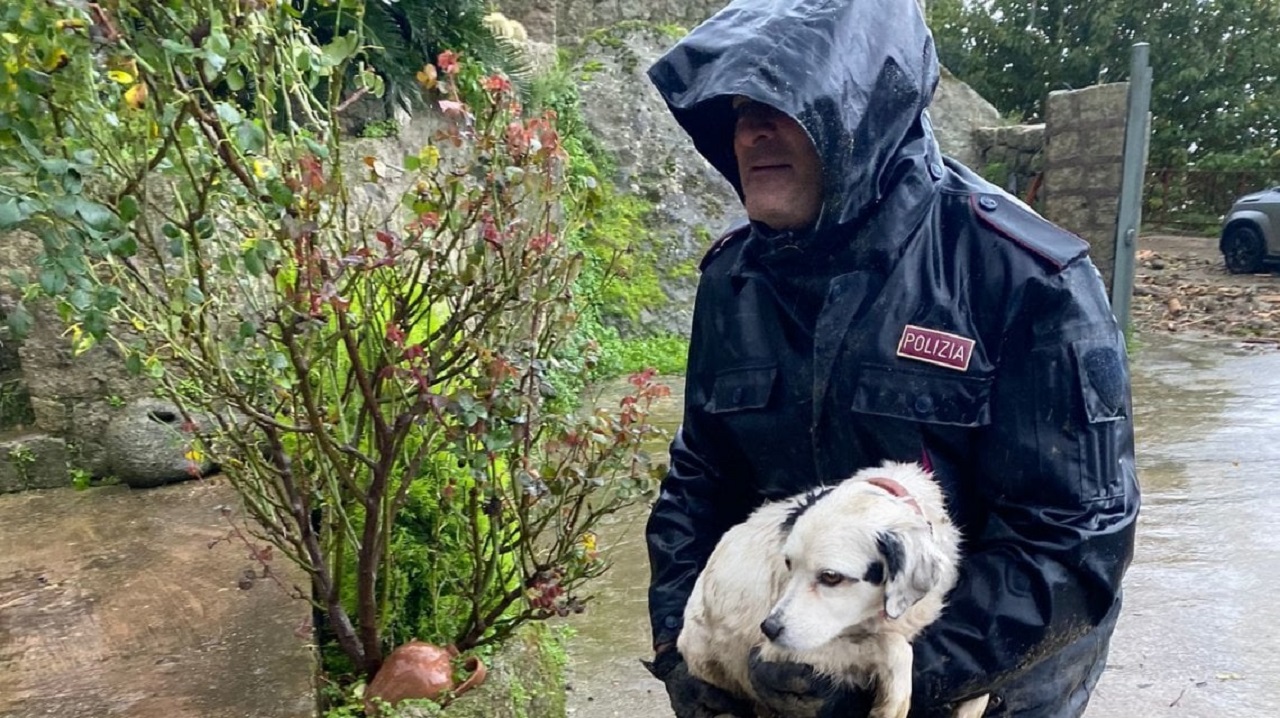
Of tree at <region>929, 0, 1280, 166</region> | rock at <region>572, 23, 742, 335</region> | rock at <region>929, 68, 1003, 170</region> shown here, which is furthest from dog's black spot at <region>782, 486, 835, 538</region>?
tree at <region>929, 0, 1280, 166</region>

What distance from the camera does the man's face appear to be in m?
1.30

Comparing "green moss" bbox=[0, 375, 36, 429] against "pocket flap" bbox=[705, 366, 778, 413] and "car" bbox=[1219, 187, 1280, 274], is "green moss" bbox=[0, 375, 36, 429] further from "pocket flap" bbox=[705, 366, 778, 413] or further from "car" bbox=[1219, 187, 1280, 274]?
"car" bbox=[1219, 187, 1280, 274]

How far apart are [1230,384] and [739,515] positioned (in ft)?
23.3

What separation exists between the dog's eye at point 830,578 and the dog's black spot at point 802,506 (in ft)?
0.34

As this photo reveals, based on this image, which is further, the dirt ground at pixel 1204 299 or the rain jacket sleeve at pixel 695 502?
the dirt ground at pixel 1204 299

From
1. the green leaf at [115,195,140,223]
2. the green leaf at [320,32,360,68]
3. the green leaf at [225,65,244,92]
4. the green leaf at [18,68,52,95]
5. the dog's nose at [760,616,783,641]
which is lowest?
the dog's nose at [760,616,783,641]

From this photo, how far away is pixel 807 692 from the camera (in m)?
1.24

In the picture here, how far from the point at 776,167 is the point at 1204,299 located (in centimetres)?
1133

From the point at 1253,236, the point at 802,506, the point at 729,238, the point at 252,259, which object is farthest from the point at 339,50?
the point at 1253,236

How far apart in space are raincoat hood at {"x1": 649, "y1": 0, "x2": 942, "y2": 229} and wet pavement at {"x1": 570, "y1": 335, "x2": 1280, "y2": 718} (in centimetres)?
255

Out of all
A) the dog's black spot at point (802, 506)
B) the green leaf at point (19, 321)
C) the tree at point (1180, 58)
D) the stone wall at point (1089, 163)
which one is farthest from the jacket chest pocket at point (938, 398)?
the tree at point (1180, 58)

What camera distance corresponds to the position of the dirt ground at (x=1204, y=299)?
9609 millimetres

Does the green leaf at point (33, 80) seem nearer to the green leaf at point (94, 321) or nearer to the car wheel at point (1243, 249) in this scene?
the green leaf at point (94, 321)

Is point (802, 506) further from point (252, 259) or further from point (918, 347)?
point (252, 259)
